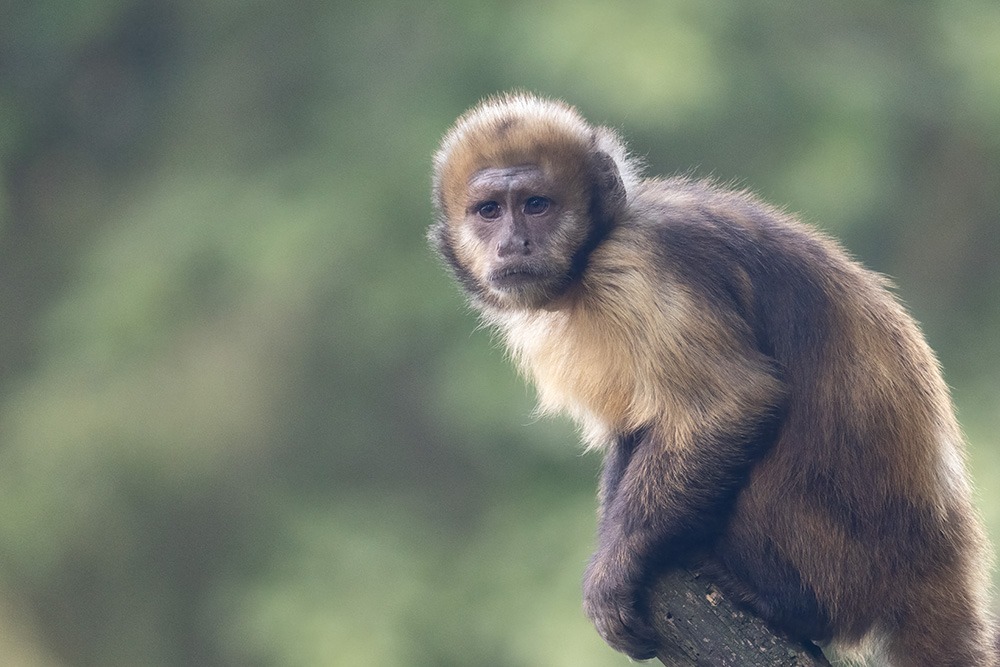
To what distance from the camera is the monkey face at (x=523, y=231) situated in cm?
571

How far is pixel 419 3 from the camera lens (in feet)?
44.7

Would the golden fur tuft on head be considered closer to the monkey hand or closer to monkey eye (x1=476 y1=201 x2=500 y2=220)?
monkey eye (x1=476 y1=201 x2=500 y2=220)

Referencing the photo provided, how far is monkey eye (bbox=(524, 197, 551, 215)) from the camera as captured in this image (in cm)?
582

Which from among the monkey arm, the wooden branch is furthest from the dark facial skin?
the wooden branch

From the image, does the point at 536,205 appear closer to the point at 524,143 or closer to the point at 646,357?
the point at 524,143

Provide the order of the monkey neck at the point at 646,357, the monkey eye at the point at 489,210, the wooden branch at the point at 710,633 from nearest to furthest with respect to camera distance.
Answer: the wooden branch at the point at 710,633 < the monkey neck at the point at 646,357 < the monkey eye at the point at 489,210

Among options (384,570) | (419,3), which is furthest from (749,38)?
(384,570)

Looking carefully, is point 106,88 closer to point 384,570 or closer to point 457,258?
point 384,570

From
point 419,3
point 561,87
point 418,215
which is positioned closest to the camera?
point 561,87

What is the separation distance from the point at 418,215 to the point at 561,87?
6.16 ft

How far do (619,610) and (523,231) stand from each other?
1634mm

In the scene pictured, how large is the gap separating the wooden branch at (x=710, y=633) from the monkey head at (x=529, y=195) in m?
1.39

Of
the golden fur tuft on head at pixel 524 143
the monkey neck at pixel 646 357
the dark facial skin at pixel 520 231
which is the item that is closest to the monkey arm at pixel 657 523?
the monkey neck at pixel 646 357

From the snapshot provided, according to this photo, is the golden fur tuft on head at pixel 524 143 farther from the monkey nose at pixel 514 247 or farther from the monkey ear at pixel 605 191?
the monkey nose at pixel 514 247
